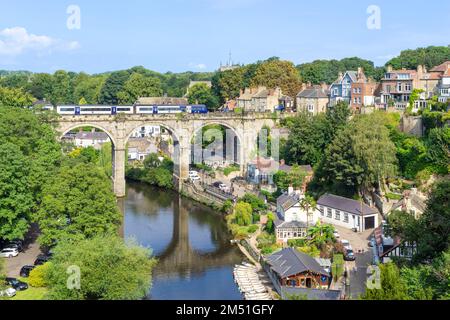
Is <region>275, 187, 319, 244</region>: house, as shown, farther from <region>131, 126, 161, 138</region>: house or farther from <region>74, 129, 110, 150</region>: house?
<region>131, 126, 161, 138</region>: house

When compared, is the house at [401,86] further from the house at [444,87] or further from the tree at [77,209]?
the tree at [77,209]

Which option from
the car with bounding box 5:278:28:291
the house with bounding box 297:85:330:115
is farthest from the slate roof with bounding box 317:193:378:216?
the house with bounding box 297:85:330:115

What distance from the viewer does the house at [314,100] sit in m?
71.4

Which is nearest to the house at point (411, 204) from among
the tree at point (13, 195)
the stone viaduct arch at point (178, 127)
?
the tree at point (13, 195)

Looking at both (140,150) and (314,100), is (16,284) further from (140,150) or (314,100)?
(140,150)

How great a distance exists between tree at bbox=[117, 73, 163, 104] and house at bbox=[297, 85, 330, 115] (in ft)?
139

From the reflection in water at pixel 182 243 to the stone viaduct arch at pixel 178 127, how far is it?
3.61 metres

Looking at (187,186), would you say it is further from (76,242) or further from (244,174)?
(76,242)


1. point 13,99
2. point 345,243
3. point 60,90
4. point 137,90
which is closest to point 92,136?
point 13,99

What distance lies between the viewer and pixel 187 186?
63281 millimetres

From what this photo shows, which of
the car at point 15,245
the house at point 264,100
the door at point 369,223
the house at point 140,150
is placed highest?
the house at point 264,100

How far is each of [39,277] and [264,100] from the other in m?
49.9

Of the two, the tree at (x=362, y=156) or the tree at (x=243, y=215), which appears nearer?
the tree at (x=362, y=156)

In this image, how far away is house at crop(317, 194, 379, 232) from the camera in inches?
1684
